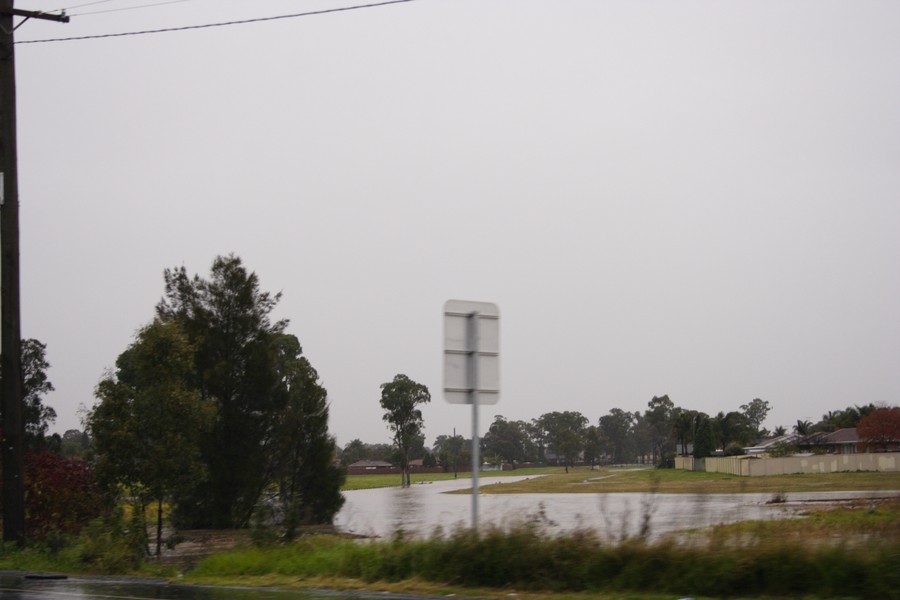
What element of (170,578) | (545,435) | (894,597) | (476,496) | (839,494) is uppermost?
(476,496)

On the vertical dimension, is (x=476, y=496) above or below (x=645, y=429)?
above

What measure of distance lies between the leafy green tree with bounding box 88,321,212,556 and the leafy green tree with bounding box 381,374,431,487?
67.1 m

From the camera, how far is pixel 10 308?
1602cm

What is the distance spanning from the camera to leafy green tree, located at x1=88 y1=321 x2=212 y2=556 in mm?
21469

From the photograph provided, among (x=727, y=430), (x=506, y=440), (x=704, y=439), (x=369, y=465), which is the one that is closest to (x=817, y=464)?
(x=704, y=439)

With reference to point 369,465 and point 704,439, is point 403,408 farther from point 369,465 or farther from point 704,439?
point 369,465

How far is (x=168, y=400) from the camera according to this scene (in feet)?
71.8

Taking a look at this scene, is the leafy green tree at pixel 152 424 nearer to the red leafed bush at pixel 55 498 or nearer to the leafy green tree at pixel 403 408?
the red leafed bush at pixel 55 498

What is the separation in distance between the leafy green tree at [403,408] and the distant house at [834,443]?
37739 millimetres

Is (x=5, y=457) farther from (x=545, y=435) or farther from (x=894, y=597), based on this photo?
(x=545, y=435)

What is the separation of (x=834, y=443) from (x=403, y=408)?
4152 cm

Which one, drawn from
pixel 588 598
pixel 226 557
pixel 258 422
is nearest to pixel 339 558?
pixel 226 557

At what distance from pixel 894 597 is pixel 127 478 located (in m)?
18.2

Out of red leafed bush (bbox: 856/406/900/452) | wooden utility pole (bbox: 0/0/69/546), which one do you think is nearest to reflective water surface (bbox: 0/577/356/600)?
wooden utility pole (bbox: 0/0/69/546)
